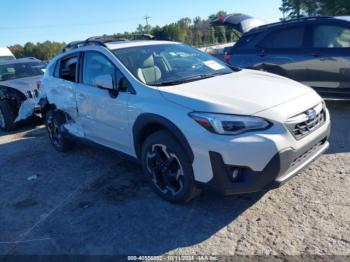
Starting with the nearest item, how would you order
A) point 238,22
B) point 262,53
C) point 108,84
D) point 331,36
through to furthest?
point 108,84 < point 331,36 < point 262,53 < point 238,22

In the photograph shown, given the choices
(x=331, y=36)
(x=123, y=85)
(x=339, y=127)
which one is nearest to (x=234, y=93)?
(x=123, y=85)

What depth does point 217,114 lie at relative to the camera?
3326 millimetres

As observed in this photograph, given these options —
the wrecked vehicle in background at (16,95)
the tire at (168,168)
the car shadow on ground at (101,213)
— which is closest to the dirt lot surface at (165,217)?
the car shadow on ground at (101,213)

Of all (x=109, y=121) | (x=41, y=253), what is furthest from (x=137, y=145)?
(x=41, y=253)

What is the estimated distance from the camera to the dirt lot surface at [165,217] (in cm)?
321

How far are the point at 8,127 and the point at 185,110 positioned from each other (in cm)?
652

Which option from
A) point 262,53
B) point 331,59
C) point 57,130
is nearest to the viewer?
point 57,130

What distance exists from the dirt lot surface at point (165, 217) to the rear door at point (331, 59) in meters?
1.63

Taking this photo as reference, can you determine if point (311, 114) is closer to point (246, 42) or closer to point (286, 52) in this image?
point (286, 52)

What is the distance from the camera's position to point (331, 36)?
21.4 ft

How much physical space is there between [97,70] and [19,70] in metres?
5.49

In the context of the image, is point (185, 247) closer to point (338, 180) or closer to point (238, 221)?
point (238, 221)

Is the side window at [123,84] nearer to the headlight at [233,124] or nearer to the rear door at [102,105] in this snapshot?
the rear door at [102,105]

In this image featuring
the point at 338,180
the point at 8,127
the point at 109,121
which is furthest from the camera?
the point at 8,127
